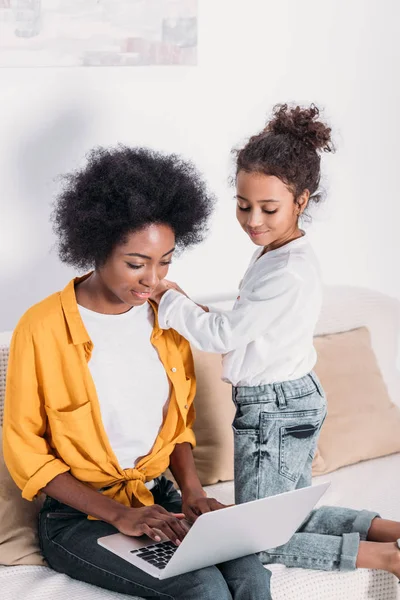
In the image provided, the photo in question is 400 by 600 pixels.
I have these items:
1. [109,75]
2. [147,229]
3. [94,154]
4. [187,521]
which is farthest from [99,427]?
[109,75]

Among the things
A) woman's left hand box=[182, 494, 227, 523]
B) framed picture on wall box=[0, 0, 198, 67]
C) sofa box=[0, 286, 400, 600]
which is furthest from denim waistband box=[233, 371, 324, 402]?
framed picture on wall box=[0, 0, 198, 67]

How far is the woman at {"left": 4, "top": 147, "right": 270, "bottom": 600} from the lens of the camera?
172 centimetres

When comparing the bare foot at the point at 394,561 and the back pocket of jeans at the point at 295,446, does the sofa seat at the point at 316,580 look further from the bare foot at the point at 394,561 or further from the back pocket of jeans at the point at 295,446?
the back pocket of jeans at the point at 295,446

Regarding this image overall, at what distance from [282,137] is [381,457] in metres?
1.02

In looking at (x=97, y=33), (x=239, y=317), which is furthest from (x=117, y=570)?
(x=97, y=33)

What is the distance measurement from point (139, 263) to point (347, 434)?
944mm

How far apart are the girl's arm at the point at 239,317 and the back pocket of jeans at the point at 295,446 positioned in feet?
0.71

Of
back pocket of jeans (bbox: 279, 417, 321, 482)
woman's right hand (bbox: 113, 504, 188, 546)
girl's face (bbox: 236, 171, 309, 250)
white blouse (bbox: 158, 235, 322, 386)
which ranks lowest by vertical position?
woman's right hand (bbox: 113, 504, 188, 546)

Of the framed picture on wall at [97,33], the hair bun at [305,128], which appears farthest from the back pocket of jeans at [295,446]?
the framed picture on wall at [97,33]

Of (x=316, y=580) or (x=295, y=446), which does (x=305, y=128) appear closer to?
(x=295, y=446)

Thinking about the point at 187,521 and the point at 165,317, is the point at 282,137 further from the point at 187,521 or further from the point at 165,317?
the point at 187,521

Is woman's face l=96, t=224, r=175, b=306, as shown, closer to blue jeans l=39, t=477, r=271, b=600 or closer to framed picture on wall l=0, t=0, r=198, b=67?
blue jeans l=39, t=477, r=271, b=600

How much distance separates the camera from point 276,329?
1883mm

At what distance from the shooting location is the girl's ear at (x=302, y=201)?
1.93 meters
